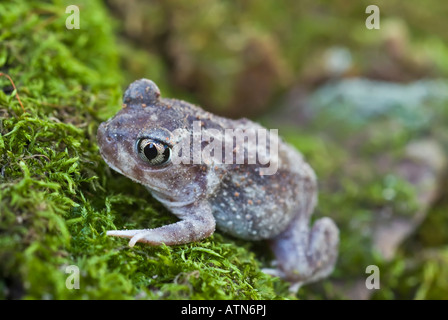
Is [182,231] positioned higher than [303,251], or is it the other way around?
[182,231]

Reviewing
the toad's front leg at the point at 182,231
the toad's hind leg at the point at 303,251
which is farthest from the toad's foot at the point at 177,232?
the toad's hind leg at the point at 303,251

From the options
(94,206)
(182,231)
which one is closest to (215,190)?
(182,231)

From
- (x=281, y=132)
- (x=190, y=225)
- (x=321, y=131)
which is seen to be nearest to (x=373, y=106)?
(x=321, y=131)

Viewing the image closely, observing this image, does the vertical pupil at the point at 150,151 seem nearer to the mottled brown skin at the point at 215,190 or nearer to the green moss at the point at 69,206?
the mottled brown skin at the point at 215,190

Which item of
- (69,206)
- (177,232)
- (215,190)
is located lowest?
(177,232)

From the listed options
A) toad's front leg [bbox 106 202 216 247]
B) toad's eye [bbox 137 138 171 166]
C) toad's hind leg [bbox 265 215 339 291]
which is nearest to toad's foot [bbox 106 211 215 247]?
toad's front leg [bbox 106 202 216 247]

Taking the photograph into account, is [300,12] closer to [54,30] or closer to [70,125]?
[54,30]

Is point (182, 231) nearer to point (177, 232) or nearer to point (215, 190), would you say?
point (177, 232)
